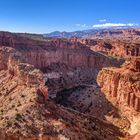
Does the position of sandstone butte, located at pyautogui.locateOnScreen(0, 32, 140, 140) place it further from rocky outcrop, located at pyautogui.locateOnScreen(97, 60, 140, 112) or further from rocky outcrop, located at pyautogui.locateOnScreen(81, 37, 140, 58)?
rocky outcrop, located at pyautogui.locateOnScreen(81, 37, 140, 58)

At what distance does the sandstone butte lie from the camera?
1494 inches

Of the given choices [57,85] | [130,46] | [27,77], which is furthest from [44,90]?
[130,46]

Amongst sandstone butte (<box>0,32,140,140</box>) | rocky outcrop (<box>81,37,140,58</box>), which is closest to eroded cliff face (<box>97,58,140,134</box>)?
sandstone butte (<box>0,32,140,140</box>)

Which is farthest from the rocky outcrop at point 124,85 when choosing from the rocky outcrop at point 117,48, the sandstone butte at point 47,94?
the rocky outcrop at point 117,48

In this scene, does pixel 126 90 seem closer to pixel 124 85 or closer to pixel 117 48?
pixel 124 85

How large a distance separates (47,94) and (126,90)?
1637 centimetres

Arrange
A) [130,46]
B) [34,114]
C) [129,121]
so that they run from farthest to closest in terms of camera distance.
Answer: [130,46], [129,121], [34,114]

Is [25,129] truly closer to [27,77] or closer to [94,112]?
[27,77]

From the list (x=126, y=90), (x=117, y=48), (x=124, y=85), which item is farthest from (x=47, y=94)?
(x=117, y=48)

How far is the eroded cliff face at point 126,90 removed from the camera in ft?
188

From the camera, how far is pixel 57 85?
9188cm

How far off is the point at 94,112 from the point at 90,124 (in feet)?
52.5

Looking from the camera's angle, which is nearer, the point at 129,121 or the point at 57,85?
the point at 129,121

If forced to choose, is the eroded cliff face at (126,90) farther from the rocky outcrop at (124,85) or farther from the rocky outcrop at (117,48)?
the rocky outcrop at (117,48)
